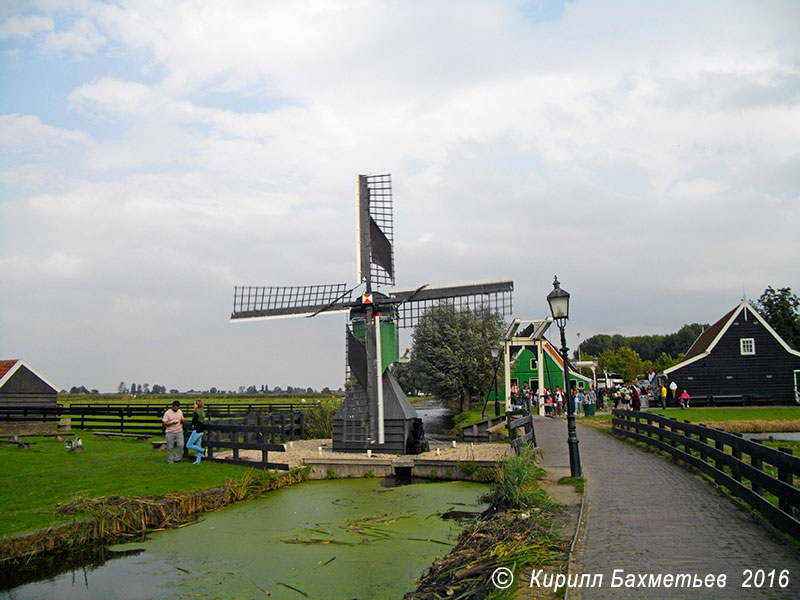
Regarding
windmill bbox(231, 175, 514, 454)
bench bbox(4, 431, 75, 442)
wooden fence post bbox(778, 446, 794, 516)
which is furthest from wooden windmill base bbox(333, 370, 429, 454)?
wooden fence post bbox(778, 446, 794, 516)

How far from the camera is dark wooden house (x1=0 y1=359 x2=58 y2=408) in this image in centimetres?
2741

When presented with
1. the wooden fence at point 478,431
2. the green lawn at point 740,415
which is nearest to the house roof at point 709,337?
the green lawn at point 740,415

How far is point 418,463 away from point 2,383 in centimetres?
2223

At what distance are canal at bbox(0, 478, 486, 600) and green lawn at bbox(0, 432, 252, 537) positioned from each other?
1.25 metres

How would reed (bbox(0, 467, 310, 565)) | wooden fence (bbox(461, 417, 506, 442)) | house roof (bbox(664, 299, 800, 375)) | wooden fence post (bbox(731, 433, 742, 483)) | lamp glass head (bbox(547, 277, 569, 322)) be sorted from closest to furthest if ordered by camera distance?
reed (bbox(0, 467, 310, 565))
wooden fence post (bbox(731, 433, 742, 483))
lamp glass head (bbox(547, 277, 569, 322))
wooden fence (bbox(461, 417, 506, 442))
house roof (bbox(664, 299, 800, 375))

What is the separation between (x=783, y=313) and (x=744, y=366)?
66.3 ft

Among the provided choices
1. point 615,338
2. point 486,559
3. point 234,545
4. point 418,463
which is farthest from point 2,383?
point 615,338

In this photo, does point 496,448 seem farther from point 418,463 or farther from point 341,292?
point 341,292

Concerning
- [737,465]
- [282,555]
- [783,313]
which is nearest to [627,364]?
[783,313]

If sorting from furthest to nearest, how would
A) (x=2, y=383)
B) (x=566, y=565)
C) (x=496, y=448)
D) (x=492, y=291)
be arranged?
(x=2, y=383)
(x=492, y=291)
(x=496, y=448)
(x=566, y=565)

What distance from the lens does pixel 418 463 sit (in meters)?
14.8

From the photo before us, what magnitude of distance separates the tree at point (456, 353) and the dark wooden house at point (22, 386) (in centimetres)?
2111

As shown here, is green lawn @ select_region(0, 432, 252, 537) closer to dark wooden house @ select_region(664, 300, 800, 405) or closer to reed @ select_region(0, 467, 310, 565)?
reed @ select_region(0, 467, 310, 565)

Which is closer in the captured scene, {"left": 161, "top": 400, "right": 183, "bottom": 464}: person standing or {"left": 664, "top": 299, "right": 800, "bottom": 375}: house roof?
{"left": 161, "top": 400, "right": 183, "bottom": 464}: person standing
